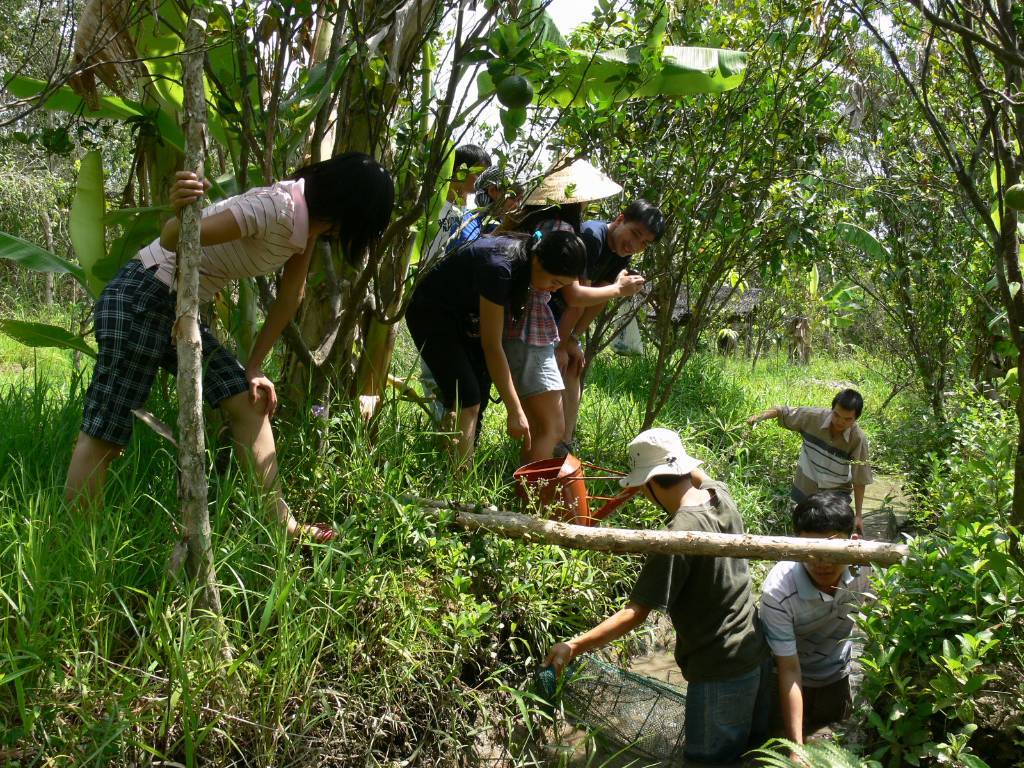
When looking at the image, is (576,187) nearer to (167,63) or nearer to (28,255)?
(167,63)

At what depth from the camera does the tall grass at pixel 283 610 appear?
2219mm

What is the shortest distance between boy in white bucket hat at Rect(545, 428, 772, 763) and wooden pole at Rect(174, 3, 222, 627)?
4.43ft

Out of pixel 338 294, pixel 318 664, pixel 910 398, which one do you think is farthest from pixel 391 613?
pixel 910 398

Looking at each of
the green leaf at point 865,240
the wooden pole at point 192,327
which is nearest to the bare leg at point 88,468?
the wooden pole at point 192,327

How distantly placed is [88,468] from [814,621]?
245 cm

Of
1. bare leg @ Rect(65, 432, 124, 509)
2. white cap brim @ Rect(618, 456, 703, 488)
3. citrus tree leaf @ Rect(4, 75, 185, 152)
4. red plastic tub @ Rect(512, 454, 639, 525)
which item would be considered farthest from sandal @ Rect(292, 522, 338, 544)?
citrus tree leaf @ Rect(4, 75, 185, 152)

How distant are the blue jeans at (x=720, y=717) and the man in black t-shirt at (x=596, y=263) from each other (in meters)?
1.61

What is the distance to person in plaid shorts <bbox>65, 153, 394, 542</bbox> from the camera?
272cm

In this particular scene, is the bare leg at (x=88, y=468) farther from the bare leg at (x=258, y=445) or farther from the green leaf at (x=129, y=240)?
the green leaf at (x=129, y=240)

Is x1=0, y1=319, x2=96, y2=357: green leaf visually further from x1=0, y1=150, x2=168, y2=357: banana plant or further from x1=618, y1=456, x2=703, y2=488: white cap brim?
x1=618, y1=456, x2=703, y2=488: white cap brim

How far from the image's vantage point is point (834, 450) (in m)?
5.13

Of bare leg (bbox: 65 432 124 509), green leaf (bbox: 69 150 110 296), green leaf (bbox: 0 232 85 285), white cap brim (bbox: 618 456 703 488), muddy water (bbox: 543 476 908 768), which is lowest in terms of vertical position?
muddy water (bbox: 543 476 908 768)

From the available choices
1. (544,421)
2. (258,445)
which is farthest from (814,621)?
(258,445)

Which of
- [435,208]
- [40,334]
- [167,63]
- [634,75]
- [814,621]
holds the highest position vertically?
[634,75]
